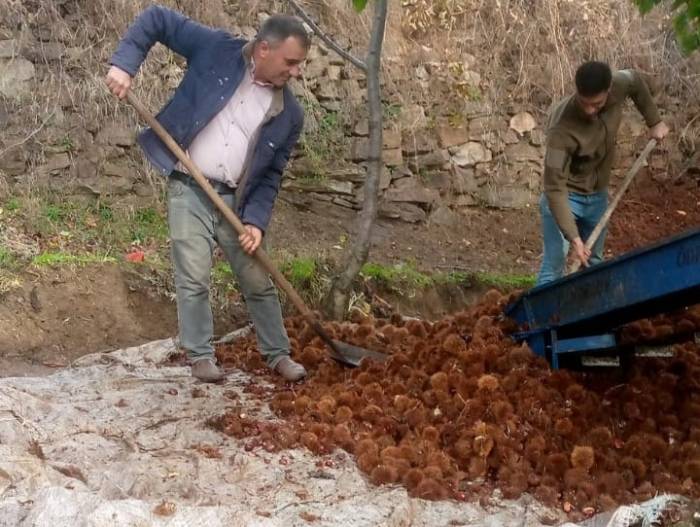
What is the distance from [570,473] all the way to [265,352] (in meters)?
1.90

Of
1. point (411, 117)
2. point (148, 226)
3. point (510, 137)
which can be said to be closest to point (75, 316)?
point (148, 226)

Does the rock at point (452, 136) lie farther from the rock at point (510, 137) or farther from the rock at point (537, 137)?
the rock at point (537, 137)

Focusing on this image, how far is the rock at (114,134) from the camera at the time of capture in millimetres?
7219

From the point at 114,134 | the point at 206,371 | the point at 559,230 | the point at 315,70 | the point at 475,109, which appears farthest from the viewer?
the point at 475,109

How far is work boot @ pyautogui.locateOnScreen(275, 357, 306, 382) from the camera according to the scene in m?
4.71

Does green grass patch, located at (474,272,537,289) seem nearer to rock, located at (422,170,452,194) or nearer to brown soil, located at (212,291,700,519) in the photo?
rock, located at (422,170,452,194)

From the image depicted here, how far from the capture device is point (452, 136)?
8648 millimetres

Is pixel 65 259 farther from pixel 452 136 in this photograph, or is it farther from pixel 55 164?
pixel 452 136

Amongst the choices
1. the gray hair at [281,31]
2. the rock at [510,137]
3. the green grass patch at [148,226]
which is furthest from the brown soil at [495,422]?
the rock at [510,137]

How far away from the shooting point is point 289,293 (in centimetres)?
474

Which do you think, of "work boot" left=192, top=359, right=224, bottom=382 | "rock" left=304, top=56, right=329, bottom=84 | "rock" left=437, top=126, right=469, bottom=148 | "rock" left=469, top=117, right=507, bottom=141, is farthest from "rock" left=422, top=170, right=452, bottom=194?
"work boot" left=192, top=359, right=224, bottom=382

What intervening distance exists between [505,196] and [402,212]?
1.20m

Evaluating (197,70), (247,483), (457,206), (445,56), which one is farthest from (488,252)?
(247,483)

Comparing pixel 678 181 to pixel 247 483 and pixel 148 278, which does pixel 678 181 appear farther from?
pixel 247 483
